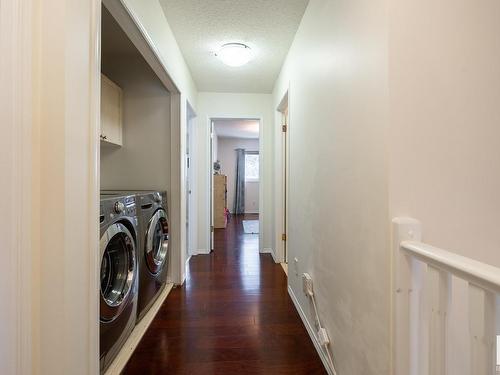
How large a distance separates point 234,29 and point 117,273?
199 centimetres

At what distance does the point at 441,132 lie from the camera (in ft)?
2.73

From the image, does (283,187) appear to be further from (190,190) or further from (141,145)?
(141,145)

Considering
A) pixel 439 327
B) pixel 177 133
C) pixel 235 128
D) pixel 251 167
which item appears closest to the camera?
pixel 439 327

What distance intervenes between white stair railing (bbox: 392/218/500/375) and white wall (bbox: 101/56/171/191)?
2101mm

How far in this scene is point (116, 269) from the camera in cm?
148

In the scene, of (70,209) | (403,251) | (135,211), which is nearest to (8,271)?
(70,209)

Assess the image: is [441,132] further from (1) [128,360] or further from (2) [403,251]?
(1) [128,360]

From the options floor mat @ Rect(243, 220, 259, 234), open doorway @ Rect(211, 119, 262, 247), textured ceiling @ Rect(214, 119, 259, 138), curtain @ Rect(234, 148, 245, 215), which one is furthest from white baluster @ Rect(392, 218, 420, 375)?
curtain @ Rect(234, 148, 245, 215)

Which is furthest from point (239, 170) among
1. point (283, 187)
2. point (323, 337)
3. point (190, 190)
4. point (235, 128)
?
point (323, 337)

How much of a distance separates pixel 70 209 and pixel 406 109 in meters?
1.15

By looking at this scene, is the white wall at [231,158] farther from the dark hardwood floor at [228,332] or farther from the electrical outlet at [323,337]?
the electrical outlet at [323,337]

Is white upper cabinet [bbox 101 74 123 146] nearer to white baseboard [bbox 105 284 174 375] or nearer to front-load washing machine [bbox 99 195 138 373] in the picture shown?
front-load washing machine [bbox 99 195 138 373]

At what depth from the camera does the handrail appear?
0.51m

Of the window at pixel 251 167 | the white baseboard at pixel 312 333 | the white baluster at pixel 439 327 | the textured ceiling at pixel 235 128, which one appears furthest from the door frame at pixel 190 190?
the window at pixel 251 167
